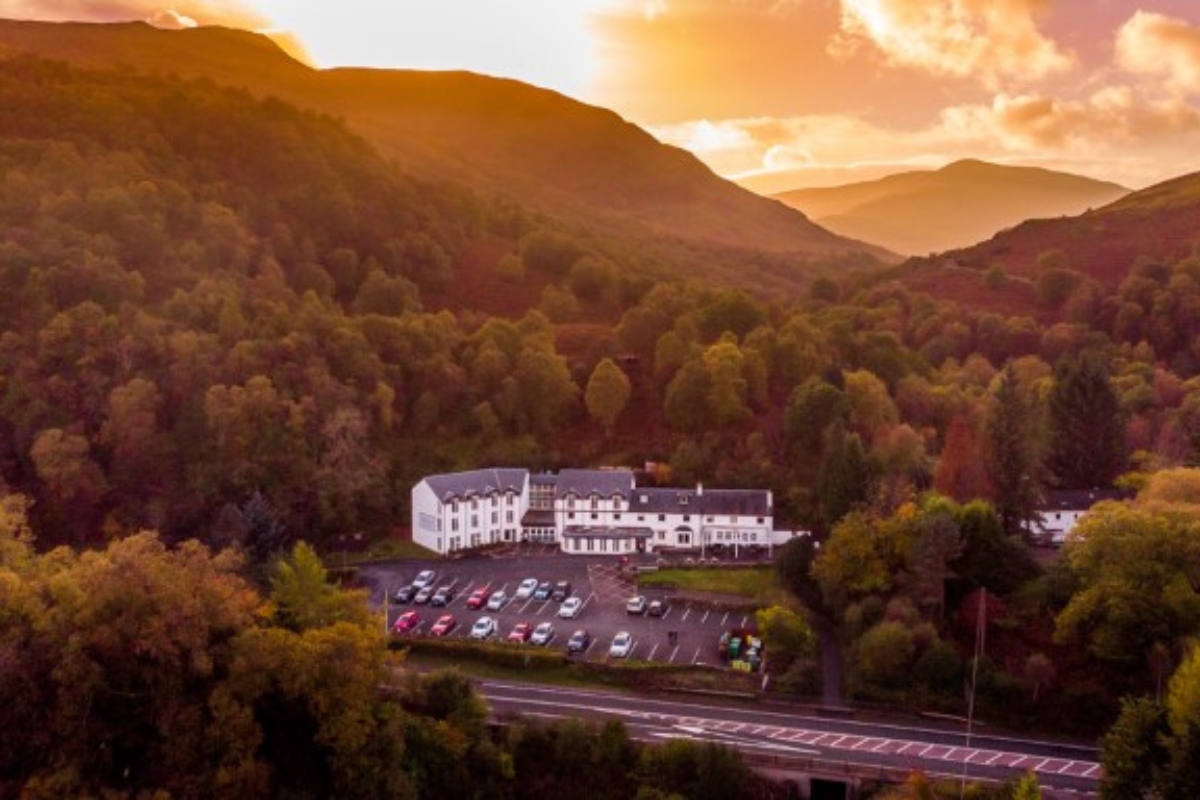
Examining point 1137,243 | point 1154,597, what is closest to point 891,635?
point 1154,597

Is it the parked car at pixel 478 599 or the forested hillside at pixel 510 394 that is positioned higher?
the forested hillside at pixel 510 394

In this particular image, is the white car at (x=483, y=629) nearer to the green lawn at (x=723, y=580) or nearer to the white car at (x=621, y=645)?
the white car at (x=621, y=645)

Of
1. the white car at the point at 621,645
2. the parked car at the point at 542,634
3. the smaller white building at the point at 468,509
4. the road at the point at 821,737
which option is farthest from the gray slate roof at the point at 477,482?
the road at the point at 821,737

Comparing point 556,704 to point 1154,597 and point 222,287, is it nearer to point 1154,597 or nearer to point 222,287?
point 1154,597

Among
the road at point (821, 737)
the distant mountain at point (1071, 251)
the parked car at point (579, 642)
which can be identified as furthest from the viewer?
the distant mountain at point (1071, 251)

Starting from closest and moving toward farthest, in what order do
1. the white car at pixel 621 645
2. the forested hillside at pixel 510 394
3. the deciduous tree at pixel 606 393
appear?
the forested hillside at pixel 510 394, the white car at pixel 621 645, the deciduous tree at pixel 606 393

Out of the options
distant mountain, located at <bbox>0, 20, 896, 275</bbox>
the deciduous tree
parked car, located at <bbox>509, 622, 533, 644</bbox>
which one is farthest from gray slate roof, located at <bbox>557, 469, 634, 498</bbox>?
distant mountain, located at <bbox>0, 20, 896, 275</bbox>
